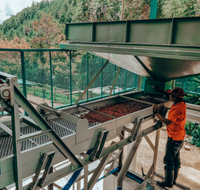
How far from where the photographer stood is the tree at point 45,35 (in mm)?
22219

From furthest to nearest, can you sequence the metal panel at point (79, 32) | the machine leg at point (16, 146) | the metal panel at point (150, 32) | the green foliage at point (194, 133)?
the green foliage at point (194, 133) < the metal panel at point (79, 32) < the metal panel at point (150, 32) < the machine leg at point (16, 146)

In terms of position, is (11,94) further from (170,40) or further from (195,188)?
(195,188)

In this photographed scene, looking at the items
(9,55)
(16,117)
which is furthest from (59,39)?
(16,117)

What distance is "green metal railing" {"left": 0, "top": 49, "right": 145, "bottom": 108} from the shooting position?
833 cm

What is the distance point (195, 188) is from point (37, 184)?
8.24 metres

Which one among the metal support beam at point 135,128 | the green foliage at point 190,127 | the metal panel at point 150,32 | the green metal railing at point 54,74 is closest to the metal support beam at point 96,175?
the metal support beam at point 135,128

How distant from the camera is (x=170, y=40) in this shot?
13.4ft

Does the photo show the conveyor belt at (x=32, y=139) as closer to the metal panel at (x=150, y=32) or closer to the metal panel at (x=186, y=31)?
the metal panel at (x=150, y=32)

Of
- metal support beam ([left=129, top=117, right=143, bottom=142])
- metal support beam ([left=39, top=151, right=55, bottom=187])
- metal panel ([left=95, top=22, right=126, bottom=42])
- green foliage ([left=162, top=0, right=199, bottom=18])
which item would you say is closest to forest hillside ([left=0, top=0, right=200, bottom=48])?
green foliage ([left=162, top=0, right=199, bottom=18])

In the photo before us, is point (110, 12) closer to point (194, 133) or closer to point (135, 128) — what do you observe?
point (194, 133)

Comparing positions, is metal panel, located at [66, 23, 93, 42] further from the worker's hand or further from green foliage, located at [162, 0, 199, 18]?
green foliage, located at [162, 0, 199, 18]

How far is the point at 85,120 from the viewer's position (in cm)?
338

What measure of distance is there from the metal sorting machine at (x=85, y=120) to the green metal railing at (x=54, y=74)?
117 inches

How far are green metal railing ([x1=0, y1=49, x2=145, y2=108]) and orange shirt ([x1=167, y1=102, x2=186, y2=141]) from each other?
17.6 feet
